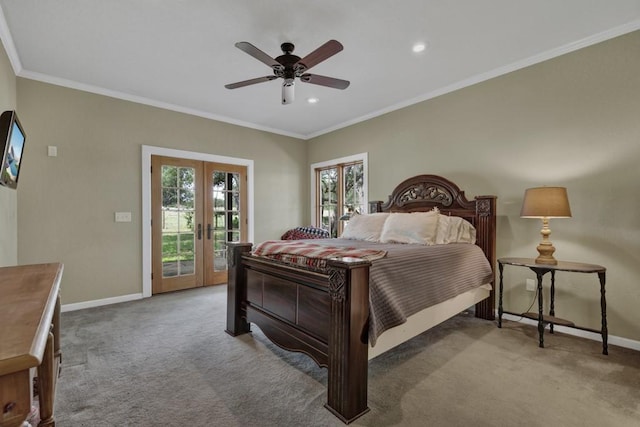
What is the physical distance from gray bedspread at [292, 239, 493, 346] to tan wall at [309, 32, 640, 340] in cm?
69

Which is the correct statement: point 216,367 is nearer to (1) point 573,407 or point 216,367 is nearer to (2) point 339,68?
(1) point 573,407

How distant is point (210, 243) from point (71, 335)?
2143 mm

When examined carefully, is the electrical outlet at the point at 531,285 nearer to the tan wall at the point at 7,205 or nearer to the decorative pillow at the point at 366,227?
the decorative pillow at the point at 366,227

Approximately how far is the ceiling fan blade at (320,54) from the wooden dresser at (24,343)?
2181mm

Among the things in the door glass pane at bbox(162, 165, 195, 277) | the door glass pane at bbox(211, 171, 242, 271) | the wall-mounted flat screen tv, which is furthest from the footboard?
the door glass pane at bbox(211, 171, 242, 271)

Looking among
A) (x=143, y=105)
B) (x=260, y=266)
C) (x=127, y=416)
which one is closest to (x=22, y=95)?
(x=143, y=105)

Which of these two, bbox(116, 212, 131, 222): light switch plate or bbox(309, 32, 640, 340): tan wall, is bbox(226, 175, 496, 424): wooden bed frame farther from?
bbox(116, 212, 131, 222): light switch plate

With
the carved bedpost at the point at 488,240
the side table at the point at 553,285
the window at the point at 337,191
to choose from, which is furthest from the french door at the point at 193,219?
the side table at the point at 553,285

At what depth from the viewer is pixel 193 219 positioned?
456 cm

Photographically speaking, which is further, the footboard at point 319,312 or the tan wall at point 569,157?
the tan wall at point 569,157

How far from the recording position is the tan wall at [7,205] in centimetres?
264

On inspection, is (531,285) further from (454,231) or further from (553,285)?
(454,231)

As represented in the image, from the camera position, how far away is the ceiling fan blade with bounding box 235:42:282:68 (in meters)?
2.15

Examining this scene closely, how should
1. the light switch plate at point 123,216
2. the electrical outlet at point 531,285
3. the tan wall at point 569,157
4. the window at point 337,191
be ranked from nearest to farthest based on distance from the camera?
the tan wall at point 569,157
the electrical outlet at point 531,285
the light switch plate at point 123,216
the window at point 337,191
